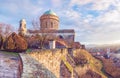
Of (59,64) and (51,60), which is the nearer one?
(51,60)

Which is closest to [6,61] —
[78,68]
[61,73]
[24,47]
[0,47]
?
[24,47]

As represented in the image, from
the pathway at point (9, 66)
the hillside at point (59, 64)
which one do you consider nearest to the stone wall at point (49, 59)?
the hillside at point (59, 64)

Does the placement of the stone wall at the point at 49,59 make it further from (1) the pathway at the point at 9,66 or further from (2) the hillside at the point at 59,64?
(1) the pathway at the point at 9,66

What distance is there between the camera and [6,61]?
33.4 feet

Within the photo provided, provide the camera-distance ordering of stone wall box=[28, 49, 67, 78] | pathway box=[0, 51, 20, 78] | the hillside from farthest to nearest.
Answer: the hillside
stone wall box=[28, 49, 67, 78]
pathway box=[0, 51, 20, 78]

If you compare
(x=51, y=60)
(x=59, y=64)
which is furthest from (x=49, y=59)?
(x=59, y=64)

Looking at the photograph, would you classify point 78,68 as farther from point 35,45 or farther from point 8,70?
point 8,70

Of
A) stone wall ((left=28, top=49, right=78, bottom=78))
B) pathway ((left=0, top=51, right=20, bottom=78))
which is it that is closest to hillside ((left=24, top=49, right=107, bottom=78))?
stone wall ((left=28, top=49, right=78, bottom=78))

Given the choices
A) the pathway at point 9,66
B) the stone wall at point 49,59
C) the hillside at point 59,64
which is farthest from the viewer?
the hillside at point 59,64

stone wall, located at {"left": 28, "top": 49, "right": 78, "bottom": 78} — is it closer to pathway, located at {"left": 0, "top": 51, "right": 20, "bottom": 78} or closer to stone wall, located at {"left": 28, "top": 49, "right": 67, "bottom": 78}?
stone wall, located at {"left": 28, "top": 49, "right": 67, "bottom": 78}

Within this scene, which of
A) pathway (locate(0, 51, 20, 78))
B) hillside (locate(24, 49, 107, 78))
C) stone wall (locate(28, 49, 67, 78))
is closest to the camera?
pathway (locate(0, 51, 20, 78))

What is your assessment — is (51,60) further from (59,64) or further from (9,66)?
(9,66)

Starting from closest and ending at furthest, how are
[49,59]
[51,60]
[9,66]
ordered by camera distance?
[9,66], [49,59], [51,60]

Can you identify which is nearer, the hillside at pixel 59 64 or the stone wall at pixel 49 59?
the stone wall at pixel 49 59
